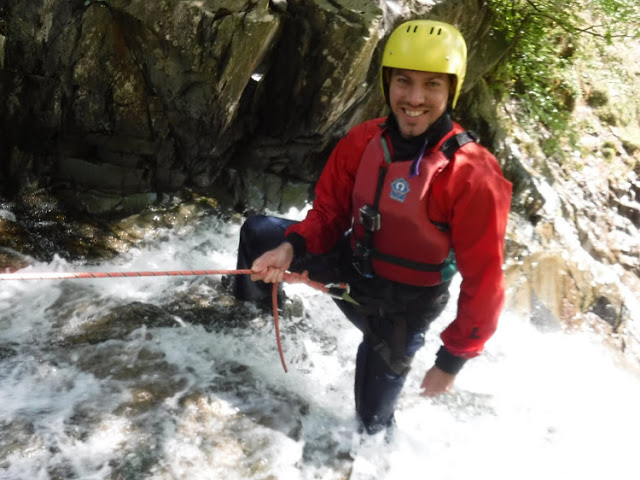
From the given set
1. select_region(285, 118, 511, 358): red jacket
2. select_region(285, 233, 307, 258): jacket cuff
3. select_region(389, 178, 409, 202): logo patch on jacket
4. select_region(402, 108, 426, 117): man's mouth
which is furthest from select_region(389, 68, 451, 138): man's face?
select_region(285, 233, 307, 258): jacket cuff

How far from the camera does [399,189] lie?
8.71ft

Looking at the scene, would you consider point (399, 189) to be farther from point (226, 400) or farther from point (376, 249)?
point (226, 400)

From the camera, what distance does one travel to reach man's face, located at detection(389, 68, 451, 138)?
2.57 metres

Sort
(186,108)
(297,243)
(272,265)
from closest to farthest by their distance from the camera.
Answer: (272,265)
(297,243)
(186,108)

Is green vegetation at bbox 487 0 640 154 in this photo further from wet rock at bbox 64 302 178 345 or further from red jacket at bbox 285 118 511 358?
wet rock at bbox 64 302 178 345

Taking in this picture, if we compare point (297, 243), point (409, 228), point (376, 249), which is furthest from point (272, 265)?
point (409, 228)

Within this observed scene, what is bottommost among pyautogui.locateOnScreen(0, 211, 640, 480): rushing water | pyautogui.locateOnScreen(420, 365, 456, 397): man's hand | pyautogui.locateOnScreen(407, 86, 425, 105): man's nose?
pyautogui.locateOnScreen(0, 211, 640, 480): rushing water

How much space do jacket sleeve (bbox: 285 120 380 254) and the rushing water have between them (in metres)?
1.03

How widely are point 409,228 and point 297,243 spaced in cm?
74

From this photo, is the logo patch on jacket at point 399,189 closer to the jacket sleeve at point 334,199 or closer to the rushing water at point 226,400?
the jacket sleeve at point 334,199

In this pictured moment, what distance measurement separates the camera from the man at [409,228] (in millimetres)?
2426

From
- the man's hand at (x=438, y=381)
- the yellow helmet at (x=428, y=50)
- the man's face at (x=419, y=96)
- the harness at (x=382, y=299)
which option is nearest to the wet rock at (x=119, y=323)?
the harness at (x=382, y=299)

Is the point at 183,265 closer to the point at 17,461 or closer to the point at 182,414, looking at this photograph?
the point at 182,414

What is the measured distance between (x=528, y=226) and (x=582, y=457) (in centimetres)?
328
